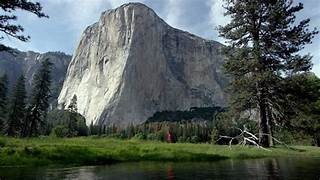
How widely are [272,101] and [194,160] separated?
11319 mm

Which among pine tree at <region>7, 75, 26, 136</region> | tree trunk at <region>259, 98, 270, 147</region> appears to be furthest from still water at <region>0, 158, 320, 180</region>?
pine tree at <region>7, 75, 26, 136</region>

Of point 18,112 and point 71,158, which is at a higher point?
point 18,112

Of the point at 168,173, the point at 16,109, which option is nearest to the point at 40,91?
the point at 16,109

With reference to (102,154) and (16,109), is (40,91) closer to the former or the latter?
(16,109)

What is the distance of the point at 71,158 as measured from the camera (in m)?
21.8

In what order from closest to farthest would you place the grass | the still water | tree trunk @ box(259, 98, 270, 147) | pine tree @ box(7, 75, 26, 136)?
the still water < the grass < tree trunk @ box(259, 98, 270, 147) < pine tree @ box(7, 75, 26, 136)

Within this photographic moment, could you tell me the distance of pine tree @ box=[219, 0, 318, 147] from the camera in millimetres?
31859

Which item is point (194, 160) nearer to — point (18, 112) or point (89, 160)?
point (89, 160)

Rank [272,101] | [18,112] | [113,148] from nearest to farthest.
→ [113,148] → [272,101] → [18,112]

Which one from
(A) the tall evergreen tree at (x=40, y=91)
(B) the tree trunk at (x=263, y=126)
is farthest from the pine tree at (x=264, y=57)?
(A) the tall evergreen tree at (x=40, y=91)

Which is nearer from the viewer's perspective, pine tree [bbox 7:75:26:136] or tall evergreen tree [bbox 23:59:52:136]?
tall evergreen tree [bbox 23:59:52:136]

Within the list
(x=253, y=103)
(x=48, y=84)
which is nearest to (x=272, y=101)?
(x=253, y=103)

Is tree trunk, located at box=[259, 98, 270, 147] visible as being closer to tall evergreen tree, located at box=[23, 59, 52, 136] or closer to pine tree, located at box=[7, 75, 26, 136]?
tall evergreen tree, located at box=[23, 59, 52, 136]

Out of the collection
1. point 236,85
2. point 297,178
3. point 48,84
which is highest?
point 48,84
